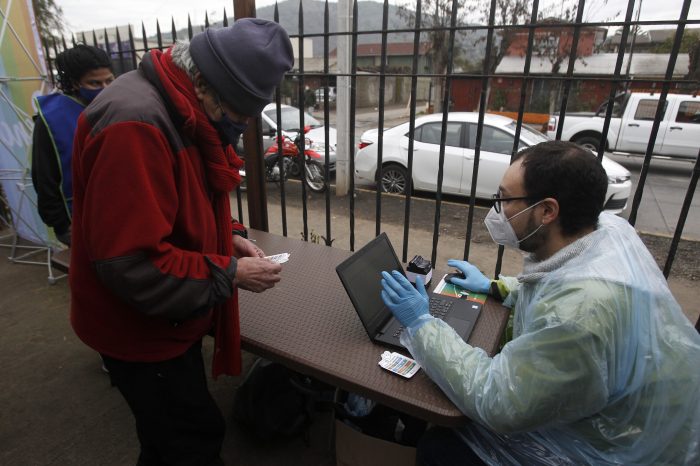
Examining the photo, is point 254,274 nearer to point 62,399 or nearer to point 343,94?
point 62,399

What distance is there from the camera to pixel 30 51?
12.5 ft

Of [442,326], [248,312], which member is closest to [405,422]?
[442,326]

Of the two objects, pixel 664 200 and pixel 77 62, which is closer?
pixel 77 62

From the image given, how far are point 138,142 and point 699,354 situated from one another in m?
1.73

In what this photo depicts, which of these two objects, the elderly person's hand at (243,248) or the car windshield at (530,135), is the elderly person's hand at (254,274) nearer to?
the elderly person's hand at (243,248)

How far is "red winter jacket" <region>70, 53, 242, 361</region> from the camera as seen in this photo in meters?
1.09

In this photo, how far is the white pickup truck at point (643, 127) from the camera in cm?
979

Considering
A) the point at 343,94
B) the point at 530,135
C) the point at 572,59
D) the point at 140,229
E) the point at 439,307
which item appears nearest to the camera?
the point at 140,229

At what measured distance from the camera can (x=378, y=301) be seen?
169cm

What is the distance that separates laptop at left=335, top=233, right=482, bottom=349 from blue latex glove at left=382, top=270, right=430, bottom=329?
10 cm

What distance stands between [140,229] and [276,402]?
55.4 inches

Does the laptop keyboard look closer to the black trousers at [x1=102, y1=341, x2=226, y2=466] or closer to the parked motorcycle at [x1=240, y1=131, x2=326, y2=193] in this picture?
the black trousers at [x1=102, y1=341, x2=226, y2=466]

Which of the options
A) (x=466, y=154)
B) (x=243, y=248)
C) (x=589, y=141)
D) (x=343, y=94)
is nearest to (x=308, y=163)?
(x=343, y=94)

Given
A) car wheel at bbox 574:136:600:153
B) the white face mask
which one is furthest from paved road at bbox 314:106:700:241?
the white face mask
